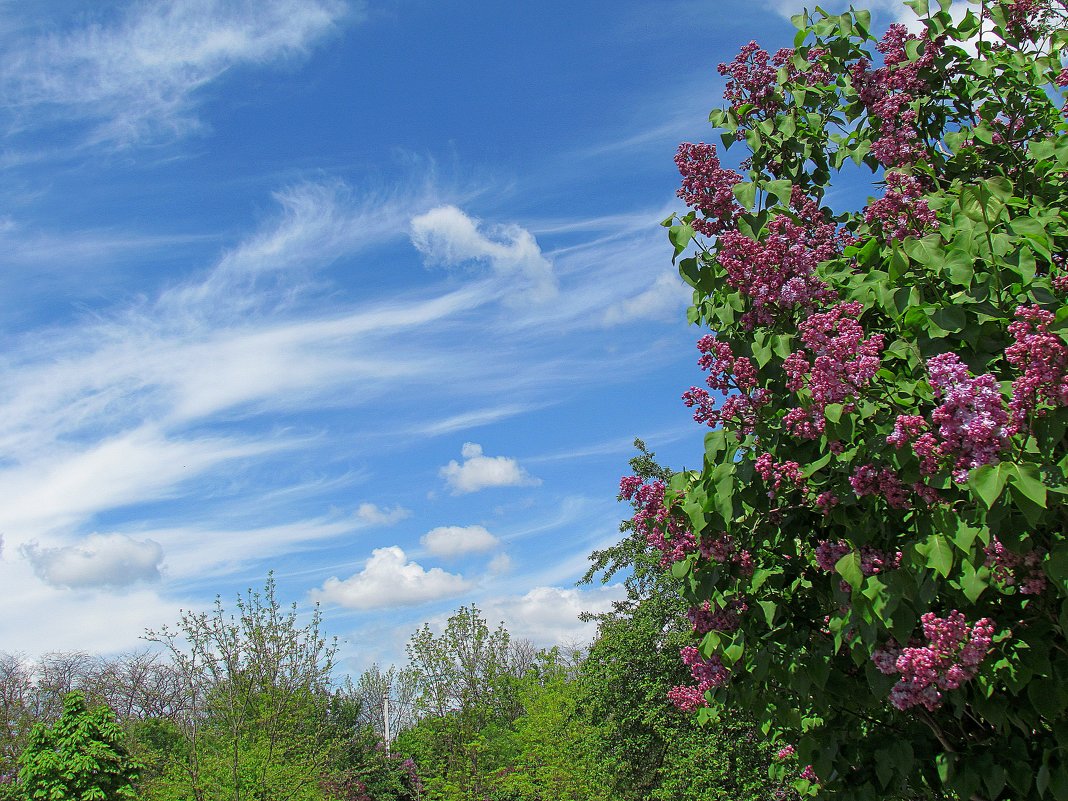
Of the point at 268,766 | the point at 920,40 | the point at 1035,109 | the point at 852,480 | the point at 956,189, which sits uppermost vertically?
the point at 920,40

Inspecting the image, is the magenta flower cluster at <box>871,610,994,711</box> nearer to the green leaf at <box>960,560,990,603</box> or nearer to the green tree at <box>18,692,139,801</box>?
the green leaf at <box>960,560,990,603</box>

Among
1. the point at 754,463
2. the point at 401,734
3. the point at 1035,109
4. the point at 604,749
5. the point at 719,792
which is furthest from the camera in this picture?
the point at 401,734

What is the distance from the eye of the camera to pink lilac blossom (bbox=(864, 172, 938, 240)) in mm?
4484

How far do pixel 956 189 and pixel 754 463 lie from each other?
5.90ft

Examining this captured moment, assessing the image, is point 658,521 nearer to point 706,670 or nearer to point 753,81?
point 706,670

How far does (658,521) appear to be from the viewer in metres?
5.18

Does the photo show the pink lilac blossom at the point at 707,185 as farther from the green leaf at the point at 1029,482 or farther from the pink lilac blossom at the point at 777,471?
the green leaf at the point at 1029,482

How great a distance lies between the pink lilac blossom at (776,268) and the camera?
4578 mm

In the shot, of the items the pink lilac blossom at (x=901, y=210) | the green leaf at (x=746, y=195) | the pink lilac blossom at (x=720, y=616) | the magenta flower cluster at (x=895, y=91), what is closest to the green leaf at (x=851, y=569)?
the pink lilac blossom at (x=720, y=616)

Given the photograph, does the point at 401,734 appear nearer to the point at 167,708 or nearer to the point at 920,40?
the point at 167,708

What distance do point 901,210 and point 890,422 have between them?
145 cm

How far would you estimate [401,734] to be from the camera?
2254 inches

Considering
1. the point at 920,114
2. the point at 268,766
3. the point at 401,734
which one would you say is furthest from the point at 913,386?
the point at 401,734

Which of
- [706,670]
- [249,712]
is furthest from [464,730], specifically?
[706,670]
